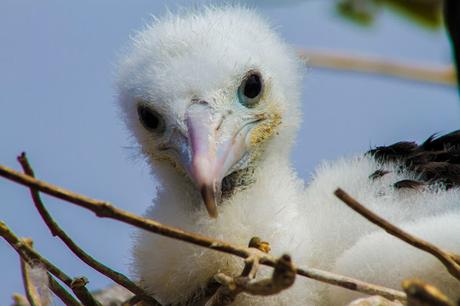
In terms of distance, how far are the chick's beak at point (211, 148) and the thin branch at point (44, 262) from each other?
0.47 meters

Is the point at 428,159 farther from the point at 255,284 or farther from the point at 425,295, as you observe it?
the point at 425,295

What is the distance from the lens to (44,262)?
243 centimetres

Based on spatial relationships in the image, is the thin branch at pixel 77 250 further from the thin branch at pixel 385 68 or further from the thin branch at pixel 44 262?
the thin branch at pixel 385 68

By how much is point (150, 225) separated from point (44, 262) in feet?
1.91

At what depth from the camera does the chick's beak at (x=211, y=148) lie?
236 centimetres

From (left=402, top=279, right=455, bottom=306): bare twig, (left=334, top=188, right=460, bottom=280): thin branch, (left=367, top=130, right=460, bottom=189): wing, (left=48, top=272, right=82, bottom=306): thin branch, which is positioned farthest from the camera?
(left=367, top=130, right=460, bottom=189): wing

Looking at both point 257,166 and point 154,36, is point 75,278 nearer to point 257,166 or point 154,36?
point 257,166

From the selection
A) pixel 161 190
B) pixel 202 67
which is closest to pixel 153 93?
pixel 202 67

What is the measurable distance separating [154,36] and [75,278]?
0.97 m

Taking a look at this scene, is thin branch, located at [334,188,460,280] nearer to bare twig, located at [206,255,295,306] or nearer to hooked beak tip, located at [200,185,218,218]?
bare twig, located at [206,255,295,306]

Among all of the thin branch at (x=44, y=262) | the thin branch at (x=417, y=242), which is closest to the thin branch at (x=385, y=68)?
the thin branch at (x=417, y=242)

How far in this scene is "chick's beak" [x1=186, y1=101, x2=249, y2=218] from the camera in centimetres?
236

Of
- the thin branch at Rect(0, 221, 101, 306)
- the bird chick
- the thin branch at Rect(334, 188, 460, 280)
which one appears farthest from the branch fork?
the thin branch at Rect(0, 221, 101, 306)

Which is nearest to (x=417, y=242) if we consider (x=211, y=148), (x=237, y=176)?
(x=211, y=148)
